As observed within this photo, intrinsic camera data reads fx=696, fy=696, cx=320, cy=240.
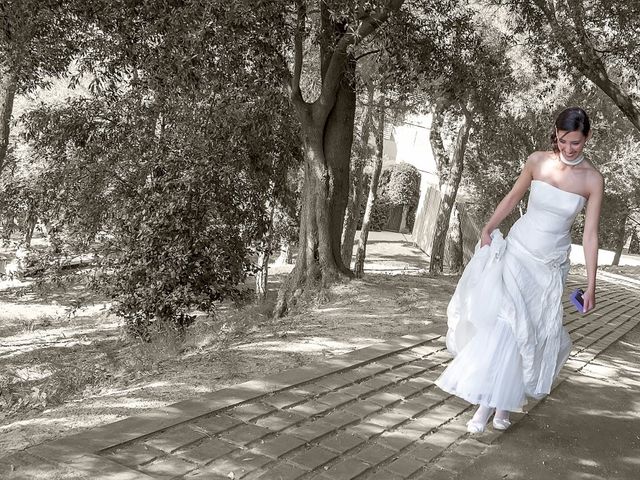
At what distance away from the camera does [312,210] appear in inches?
417

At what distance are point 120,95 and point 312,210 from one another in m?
3.93

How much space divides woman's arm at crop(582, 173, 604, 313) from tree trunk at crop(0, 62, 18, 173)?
855cm

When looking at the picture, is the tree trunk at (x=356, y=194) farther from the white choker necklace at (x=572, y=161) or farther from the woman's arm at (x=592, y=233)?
the white choker necklace at (x=572, y=161)

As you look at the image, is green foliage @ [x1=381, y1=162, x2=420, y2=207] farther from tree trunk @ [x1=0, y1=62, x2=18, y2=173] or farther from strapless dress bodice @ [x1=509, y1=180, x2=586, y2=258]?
strapless dress bodice @ [x1=509, y1=180, x2=586, y2=258]

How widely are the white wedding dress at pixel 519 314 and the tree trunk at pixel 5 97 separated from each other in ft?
26.8

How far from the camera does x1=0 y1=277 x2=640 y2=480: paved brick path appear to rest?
365 cm

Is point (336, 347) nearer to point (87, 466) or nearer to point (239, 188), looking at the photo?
point (87, 466)

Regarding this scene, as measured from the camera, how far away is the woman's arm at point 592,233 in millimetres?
4652

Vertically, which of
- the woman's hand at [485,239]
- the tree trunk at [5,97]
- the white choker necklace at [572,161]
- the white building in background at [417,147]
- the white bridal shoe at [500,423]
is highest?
the white building in background at [417,147]

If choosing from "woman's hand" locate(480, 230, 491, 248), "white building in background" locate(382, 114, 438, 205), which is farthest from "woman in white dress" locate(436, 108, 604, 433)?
"white building in background" locate(382, 114, 438, 205)

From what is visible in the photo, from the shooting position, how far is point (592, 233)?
476 cm

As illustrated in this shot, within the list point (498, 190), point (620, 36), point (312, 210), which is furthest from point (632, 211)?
point (312, 210)

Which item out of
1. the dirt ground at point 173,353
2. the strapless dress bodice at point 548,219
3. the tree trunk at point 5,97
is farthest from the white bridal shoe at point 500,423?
the tree trunk at point 5,97

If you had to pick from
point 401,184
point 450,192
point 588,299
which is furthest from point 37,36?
point 401,184
